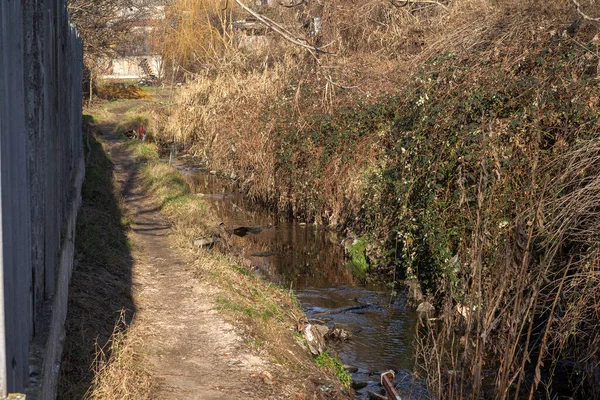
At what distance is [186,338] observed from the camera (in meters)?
6.33

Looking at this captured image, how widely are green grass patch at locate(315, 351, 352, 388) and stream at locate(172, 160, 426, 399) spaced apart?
14 centimetres

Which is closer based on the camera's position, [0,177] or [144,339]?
[0,177]

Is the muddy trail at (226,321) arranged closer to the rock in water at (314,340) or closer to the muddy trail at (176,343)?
the muddy trail at (176,343)

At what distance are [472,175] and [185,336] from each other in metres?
4.08

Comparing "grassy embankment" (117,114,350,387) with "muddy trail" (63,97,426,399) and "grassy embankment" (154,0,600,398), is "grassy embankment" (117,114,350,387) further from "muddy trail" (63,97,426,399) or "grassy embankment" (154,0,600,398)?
"grassy embankment" (154,0,600,398)

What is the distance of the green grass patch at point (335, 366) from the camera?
662cm

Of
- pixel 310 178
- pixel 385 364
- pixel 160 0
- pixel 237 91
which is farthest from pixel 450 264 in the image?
pixel 160 0

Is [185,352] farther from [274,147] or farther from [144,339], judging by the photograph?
[274,147]

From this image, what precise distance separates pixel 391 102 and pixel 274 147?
12.3 feet

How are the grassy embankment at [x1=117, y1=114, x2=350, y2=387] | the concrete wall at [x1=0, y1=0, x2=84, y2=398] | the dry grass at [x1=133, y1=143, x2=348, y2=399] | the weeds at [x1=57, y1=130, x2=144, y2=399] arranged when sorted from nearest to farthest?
the concrete wall at [x1=0, y1=0, x2=84, y2=398] → the weeds at [x1=57, y1=130, x2=144, y2=399] → the dry grass at [x1=133, y1=143, x2=348, y2=399] → the grassy embankment at [x1=117, y1=114, x2=350, y2=387]

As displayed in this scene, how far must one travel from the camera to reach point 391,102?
470 inches

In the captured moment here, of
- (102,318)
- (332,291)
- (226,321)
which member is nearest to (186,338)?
(226,321)

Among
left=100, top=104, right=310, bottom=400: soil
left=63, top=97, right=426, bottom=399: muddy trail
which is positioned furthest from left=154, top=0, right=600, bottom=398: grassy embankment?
left=100, top=104, right=310, bottom=400: soil

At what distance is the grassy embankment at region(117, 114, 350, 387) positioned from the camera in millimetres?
6508
